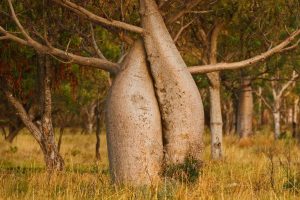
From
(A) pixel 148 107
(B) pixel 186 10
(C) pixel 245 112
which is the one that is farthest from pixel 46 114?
(C) pixel 245 112

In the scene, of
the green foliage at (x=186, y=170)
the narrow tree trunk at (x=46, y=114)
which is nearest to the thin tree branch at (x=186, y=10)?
the green foliage at (x=186, y=170)

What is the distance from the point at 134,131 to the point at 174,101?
670mm

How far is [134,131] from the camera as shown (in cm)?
738

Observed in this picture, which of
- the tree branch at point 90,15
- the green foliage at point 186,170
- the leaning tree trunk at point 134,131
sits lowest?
the green foliage at point 186,170

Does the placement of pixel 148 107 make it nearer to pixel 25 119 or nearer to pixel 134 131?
pixel 134 131

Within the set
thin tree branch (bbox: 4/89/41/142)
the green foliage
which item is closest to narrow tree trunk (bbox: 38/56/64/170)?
thin tree branch (bbox: 4/89/41/142)

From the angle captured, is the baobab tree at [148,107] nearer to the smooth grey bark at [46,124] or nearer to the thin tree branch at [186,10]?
the thin tree branch at [186,10]

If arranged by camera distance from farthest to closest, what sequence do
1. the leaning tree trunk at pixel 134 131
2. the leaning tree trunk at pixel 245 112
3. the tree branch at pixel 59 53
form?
the leaning tree trunk at pixel 245 112, the tree branch at pixel 59 53, the leaning tree trunk at pixel 134 131

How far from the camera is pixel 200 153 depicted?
25.4 ft

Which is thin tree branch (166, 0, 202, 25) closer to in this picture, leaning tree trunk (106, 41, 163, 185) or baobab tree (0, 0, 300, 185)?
baobab tree (0, 0, 300, 185)

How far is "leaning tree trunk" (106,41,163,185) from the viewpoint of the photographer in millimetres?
Result: 7379

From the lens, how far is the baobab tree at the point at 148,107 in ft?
24.3

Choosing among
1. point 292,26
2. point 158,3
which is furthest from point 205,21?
point 158,3

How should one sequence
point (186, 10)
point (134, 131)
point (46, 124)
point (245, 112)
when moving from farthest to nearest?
point (245, 112) → point (46, 124) → point (186, 10) → point (134, 131)
